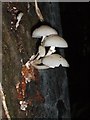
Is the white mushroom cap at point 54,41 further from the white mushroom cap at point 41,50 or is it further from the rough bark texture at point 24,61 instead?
the rough bark texture at point 24,61

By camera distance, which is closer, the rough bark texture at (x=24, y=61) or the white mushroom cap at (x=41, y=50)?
the rough bark texture at (x=24, y=61)

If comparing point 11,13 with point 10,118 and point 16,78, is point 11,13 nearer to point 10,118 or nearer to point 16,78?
point 16,78

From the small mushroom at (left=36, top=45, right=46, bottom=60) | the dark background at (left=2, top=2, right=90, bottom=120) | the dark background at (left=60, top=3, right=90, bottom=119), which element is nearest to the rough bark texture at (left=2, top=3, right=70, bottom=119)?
the dark background at (left=2, top=2, right=90, bottom=120)

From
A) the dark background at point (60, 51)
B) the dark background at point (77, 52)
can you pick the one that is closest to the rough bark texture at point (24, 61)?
the dark background at point (60, 51)

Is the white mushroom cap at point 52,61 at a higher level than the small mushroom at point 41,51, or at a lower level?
lower

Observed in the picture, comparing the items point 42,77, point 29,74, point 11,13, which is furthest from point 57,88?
point 11,13

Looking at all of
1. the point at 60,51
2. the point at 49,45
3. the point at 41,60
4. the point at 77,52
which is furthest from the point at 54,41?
the point at 77,52

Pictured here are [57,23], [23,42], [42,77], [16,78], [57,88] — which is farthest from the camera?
[57,23]
